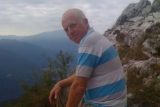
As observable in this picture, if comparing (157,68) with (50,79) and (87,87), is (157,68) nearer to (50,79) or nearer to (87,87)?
(50,79)

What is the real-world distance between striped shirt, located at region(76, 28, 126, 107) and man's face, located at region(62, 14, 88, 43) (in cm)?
8

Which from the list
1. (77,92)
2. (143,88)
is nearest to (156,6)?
(143,88)

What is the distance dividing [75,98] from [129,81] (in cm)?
956

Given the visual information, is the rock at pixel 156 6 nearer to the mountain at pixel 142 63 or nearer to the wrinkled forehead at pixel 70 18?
the mountain at pixel 142 63

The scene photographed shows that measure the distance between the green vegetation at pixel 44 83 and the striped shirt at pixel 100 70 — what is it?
7.98 meters

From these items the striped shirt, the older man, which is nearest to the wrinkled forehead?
the older man

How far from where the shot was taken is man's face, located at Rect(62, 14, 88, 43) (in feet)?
13.7

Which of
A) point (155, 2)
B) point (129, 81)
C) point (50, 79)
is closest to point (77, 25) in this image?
point (129, 81)

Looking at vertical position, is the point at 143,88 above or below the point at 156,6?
below

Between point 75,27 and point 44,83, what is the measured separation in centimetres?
1630

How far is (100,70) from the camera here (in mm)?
4160

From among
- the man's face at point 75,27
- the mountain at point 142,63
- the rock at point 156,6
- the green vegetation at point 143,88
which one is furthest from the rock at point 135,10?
the man's face at point 75,27

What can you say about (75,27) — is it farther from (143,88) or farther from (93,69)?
(143,88)

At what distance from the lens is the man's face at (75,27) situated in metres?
4.17
